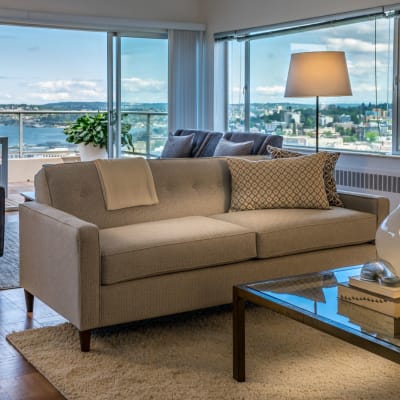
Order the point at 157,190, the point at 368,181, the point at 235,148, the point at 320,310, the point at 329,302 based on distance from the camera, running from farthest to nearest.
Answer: the point at 368,181
the point at 235,148
the point at 157,190
the point at 329,302
the point at 320,310

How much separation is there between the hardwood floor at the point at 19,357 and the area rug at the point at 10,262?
0.58ft

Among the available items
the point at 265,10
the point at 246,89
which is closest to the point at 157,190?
the point at 265,10

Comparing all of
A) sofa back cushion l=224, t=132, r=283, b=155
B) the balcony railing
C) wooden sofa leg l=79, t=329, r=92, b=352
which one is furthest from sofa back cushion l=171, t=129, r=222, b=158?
the balcony railing

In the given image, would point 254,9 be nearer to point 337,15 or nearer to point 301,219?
point 337,15

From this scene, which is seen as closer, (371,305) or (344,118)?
(371,305)

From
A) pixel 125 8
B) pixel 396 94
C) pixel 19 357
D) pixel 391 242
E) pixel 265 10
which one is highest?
pixel 125 8

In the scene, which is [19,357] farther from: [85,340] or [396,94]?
[396,94]

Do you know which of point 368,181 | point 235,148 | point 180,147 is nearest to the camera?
point 235,148

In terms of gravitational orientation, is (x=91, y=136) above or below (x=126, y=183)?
above

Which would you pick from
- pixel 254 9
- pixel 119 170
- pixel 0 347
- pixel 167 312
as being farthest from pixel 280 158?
pixel 254 9

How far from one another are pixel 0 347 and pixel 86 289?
1.71ft

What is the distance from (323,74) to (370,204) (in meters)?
1.15

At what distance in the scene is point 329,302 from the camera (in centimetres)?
256

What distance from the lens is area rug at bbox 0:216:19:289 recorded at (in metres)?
4.22
